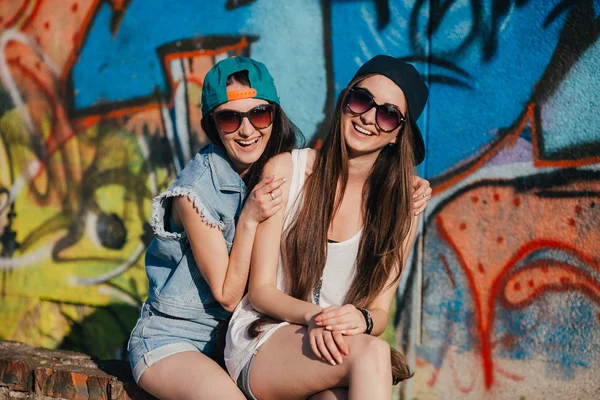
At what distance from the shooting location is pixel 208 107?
2701 millimetres

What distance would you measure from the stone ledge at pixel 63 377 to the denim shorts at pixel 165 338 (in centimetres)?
21

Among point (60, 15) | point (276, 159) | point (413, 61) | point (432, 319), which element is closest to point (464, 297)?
point (432, 319)

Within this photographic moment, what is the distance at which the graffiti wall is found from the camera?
3488 mm

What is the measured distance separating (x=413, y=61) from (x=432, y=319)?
134cm

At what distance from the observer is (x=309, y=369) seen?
2.34 m

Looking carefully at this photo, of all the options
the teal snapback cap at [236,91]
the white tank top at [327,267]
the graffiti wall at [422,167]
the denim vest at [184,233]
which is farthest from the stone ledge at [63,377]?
the graffiti wall at [422,167]

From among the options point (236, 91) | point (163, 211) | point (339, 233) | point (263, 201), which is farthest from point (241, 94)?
point (339, 233)

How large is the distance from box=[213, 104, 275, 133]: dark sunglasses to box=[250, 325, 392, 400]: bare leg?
74 cm

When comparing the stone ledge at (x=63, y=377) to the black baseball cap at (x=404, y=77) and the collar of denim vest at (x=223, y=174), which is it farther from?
the black baseball cap at (x=404, y=77)

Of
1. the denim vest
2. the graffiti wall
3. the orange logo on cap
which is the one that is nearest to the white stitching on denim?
the denim vest

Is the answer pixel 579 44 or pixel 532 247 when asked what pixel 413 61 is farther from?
pixel 532 247

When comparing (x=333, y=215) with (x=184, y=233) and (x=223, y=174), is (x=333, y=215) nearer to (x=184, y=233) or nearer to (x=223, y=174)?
(x=223, y=174)

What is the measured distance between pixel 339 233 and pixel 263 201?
0.39 meters

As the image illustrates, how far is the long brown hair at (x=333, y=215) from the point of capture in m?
2.68
